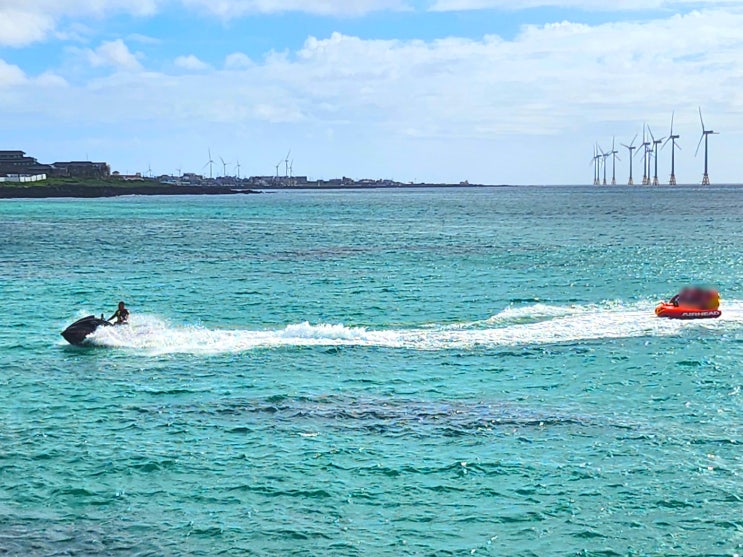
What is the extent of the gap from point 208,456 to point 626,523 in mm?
12678

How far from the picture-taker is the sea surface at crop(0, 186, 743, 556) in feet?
77.8

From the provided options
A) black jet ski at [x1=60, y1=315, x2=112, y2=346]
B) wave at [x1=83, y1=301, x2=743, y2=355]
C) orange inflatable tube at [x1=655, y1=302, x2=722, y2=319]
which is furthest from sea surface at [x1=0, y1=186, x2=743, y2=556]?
orange inflatable tube at [x1=655, y1=302, x2=722, y2=319]

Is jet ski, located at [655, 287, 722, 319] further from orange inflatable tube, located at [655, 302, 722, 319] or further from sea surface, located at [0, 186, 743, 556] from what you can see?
sea surface, located at [0, 186, 743, 556]

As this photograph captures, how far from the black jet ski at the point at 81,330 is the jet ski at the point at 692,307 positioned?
3112 cm

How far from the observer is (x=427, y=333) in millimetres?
49625

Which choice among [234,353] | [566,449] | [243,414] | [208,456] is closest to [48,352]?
[234,353]

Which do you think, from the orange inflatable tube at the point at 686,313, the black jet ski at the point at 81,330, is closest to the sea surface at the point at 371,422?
the black jet ski at the point at 81,330

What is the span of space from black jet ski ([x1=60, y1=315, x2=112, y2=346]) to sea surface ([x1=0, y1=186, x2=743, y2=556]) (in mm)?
562

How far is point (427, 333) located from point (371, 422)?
58.5 feet

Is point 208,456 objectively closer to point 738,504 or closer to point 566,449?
point 566,449

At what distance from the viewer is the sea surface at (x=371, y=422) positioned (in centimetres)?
2370

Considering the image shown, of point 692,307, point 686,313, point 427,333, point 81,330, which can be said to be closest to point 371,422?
point 427,333

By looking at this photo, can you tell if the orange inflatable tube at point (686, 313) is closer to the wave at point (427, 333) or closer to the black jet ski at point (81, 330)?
the wave at point (427, 333)

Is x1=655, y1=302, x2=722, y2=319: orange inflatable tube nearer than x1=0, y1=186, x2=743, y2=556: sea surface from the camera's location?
No
